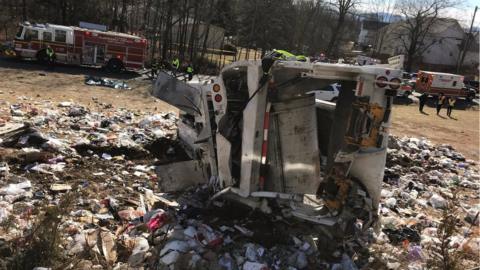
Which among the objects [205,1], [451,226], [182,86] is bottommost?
[451,226]

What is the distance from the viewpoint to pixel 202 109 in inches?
211

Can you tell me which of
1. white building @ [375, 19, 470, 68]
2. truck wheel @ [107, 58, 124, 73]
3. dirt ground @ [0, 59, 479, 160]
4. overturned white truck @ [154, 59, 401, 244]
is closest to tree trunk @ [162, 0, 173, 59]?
truck wheel @ [107, 58, 124, 73]

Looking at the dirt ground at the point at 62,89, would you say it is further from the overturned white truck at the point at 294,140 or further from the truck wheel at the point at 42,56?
the overturned white truck at the point at 294,140

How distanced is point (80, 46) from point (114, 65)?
74.4 inches

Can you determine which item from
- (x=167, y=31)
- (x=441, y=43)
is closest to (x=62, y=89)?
(x=167, y=31)

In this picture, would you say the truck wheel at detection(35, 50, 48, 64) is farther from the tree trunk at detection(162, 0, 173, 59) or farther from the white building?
the white building

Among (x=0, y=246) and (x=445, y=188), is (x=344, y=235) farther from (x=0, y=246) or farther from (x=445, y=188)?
(x=445, y=188)

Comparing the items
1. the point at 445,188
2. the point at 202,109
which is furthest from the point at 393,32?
the point at 202,109

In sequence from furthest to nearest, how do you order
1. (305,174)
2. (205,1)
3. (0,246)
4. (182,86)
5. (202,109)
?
(205,1), (182,86), (202,109), (305,174), (0,246)

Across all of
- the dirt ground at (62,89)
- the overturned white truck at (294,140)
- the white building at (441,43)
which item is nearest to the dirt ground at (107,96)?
the dirt ground at (62,89)

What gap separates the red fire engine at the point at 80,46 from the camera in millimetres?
21766

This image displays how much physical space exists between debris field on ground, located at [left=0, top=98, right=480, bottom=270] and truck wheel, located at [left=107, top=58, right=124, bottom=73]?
15677 mm

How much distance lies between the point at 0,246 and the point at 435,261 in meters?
4.21

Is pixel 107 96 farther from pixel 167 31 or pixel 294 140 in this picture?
pixel 167 31
